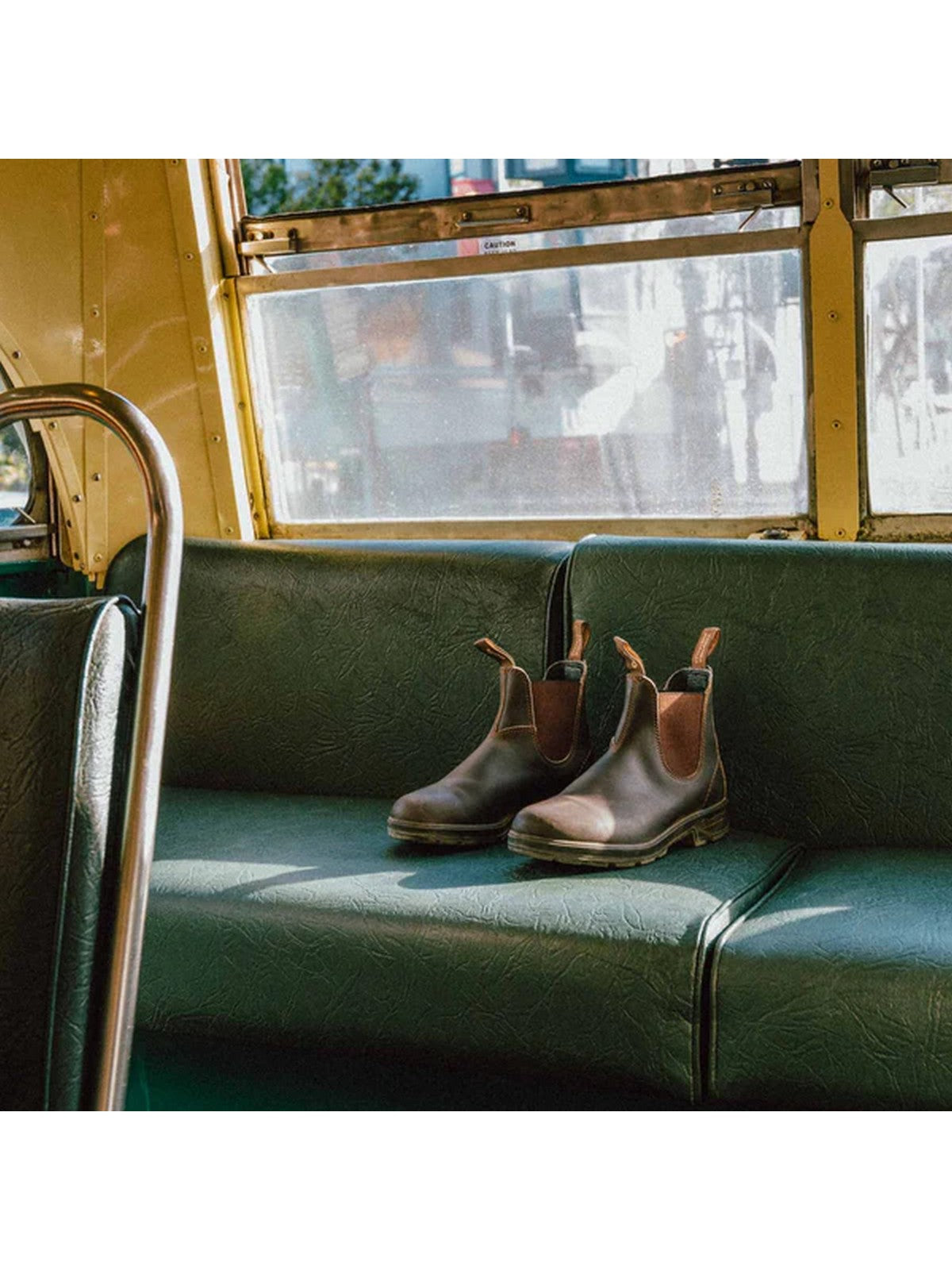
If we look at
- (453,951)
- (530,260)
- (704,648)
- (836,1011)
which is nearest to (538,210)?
(530,260)

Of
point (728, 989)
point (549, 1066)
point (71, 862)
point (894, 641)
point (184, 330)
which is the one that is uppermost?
point (184, 330)

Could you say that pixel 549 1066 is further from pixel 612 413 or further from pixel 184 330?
pixel 184 330

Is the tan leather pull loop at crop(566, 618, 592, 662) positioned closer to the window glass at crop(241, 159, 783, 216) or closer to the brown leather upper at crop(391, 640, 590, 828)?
the brown leather upper at crop(391, 640, 590, 828)

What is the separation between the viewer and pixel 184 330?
126 inches

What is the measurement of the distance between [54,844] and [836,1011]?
0.99 metres

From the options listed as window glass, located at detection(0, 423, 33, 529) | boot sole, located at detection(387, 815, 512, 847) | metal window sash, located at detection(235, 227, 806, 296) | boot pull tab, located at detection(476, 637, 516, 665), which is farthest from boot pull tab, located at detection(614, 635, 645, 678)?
window glass, located at detection(0, 423, 33, 529)

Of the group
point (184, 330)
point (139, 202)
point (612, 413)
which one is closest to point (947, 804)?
point (612, 413)

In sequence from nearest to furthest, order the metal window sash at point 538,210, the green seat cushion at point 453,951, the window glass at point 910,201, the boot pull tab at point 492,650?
the green seat cushion at point 453,951, the boot pull tab at point 492,650, the window glass at point 910,201, the metal window sash at point 538,210

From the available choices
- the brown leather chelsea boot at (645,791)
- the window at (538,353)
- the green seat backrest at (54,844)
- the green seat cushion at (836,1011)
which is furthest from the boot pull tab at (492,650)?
A: the green seat backrest at (54,844)

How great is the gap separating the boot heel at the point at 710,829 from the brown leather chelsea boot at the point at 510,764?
25 centimetres

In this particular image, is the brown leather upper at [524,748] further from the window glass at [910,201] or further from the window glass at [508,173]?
the window glass at [910,201]

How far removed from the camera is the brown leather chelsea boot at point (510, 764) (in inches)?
83.2

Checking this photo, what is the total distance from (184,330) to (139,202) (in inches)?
12.2

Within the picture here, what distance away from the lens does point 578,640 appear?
2299mm
